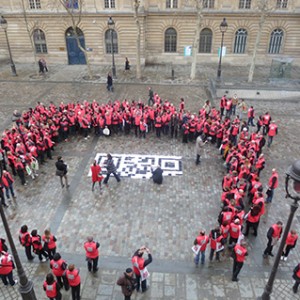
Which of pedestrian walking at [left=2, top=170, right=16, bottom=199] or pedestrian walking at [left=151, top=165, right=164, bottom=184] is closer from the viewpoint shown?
pedestrian walking at [left=2, top=170, right=16, bottom=199]

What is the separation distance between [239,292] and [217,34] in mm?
29976

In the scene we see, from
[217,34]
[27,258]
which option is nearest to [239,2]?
[217,34]

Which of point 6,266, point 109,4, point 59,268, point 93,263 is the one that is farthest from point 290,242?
point 109,4

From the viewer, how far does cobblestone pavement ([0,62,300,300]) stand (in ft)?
32.1

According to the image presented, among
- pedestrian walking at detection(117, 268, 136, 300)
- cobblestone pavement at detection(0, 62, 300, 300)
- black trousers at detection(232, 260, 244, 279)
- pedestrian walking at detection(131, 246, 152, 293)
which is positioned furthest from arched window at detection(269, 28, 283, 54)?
pedestrian walking at detection(117, 268, 136, 300)

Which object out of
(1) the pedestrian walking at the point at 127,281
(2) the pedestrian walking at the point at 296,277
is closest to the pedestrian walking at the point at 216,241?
(2) the pedestrian walking at the point at 296,277

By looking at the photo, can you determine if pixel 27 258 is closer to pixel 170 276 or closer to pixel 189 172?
pixel 170 276

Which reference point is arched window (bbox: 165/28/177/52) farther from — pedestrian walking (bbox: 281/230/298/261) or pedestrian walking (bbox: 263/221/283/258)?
pedestrian walking (bbox: 281/230/298/261)

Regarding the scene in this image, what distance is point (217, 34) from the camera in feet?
113

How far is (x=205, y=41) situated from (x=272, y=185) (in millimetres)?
25865

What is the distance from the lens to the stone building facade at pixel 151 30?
32750 millimetres

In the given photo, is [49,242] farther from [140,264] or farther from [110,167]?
[110,167]

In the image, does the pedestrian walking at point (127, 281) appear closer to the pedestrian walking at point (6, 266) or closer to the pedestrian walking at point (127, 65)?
the pedestrian walking at point (6, 266)

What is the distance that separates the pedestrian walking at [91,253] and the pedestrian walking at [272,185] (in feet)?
23.2
